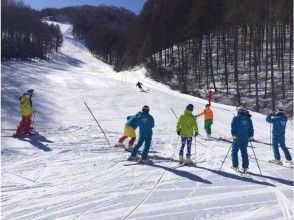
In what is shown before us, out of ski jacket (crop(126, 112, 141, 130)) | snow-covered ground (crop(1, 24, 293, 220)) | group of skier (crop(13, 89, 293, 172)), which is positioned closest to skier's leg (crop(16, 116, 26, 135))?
snow-covered ground (crop(1, 24, 293, 220))

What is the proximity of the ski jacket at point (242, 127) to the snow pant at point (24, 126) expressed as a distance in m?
7.92

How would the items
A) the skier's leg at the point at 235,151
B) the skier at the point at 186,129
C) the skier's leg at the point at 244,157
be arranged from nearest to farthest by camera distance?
1. the skier's leg at the point at 244,157
2. the skier's leg at the point at 235,151
3. the skier at the point at 186,129

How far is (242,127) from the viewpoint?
11.7m

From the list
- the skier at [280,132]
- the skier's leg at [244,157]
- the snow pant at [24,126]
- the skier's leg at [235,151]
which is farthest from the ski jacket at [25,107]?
the skier at [280,132]

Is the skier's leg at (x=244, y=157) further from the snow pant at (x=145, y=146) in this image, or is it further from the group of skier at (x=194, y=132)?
the snow pant at (x=145, y=146)

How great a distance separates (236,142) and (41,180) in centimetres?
490

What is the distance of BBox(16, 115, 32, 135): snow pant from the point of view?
1631cm

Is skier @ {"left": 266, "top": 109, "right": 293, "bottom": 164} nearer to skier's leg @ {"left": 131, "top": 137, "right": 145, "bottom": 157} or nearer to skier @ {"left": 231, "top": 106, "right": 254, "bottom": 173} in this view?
skier @ {"left": 231, "top": 106, "right": 254, "bottom": 173}

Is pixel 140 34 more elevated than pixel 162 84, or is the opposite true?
pixel 140 34

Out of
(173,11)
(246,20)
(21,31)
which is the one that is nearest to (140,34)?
(173,11)

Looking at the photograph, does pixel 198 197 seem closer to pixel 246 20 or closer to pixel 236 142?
pixel 236 142

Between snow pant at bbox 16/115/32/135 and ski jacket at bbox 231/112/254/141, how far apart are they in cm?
792

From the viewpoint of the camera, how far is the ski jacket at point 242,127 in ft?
38.5

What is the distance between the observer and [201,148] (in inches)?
608
